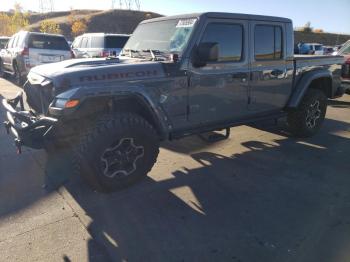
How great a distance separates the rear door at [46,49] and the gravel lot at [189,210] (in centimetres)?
678

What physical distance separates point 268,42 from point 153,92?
Answer: 2.16m

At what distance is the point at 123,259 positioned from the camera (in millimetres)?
2758

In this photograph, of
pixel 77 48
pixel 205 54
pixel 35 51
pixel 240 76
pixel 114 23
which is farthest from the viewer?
pixel 114 23

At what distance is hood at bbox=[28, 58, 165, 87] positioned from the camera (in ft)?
11.6

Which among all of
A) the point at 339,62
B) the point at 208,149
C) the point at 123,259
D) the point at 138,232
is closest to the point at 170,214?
the point at 138,232

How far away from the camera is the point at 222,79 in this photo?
447 centimetres

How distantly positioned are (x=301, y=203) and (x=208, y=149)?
2016 millimetres

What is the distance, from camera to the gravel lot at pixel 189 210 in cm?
289

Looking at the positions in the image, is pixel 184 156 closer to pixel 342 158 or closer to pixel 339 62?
pixel 342 158

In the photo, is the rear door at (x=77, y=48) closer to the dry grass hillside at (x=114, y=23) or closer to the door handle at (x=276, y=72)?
the door handle at (x=276, y=72)

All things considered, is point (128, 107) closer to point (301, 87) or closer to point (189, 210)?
point (189, 210)

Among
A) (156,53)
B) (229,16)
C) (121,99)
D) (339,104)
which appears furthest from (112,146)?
(339,104)

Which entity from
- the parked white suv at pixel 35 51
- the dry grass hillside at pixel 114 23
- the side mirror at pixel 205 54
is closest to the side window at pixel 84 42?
the parked white suv at pixel 35 51

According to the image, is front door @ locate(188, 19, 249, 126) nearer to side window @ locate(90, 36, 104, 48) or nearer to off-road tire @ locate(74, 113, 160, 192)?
off-road tire @ locate(74, 113, 160, 192)
